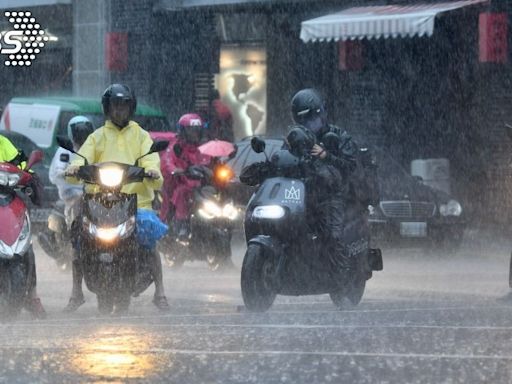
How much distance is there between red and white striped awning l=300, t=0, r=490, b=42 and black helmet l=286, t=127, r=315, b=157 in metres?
11.5

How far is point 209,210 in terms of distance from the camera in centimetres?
1828

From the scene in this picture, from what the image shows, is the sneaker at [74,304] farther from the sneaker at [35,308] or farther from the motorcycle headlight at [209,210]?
the motorcycle headlight at [209,210]

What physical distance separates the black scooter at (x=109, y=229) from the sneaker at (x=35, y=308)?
457mm

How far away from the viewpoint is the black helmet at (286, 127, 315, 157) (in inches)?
503

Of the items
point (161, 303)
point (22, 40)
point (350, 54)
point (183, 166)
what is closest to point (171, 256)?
point (183, 166)

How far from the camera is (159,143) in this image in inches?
502

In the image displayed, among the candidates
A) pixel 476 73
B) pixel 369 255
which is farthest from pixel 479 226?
pixel 369 255

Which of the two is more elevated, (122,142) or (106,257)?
(122,142)

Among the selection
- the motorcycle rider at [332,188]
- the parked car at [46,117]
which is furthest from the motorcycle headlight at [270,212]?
the parked car at [46,117]

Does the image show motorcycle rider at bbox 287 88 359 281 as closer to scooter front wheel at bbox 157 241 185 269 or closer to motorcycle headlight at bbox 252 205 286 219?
motorcycle headlight at bbox 252 205 286 219

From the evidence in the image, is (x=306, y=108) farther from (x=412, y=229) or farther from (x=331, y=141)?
(x=412, y=229)

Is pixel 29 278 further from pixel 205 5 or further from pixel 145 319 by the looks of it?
pixel 205 5

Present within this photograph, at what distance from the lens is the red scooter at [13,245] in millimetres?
12445

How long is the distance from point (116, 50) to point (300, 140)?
20115 mm
